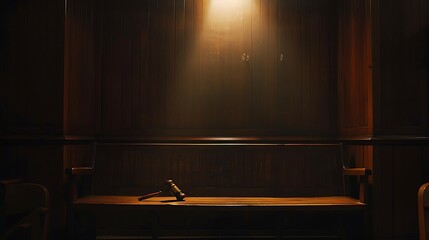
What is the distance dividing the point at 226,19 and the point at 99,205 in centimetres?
219

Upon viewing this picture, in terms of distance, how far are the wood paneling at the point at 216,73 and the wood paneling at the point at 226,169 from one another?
179mm

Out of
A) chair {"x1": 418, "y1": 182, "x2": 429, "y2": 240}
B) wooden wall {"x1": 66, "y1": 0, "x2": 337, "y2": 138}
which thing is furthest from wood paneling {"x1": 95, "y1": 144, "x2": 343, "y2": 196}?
chair {"x1": 418, "y1": 182, "x2": 429, "y2": 240}

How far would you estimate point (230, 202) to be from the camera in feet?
14.1

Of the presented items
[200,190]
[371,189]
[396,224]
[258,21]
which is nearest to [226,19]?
[258,21]

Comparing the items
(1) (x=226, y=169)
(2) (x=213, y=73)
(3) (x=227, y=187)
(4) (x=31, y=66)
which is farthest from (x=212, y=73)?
(4) (x=31, y=66)

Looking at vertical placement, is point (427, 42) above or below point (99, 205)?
above

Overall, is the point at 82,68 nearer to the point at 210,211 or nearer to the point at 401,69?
the point at 210,211

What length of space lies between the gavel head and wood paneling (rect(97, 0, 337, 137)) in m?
0.65

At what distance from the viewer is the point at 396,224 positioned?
13.4 ft

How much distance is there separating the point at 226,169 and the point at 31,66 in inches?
80.7

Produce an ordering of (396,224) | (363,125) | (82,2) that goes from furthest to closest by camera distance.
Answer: (82,2)
(363,125)
(396,224)

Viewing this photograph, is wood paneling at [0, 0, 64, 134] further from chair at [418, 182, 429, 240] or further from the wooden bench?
chair at [418, 182, 429, 240]

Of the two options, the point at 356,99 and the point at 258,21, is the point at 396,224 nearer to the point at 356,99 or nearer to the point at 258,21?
the point at 356,99

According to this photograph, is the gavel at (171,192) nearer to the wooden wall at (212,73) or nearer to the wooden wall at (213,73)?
the wooden wall at (213,73)
